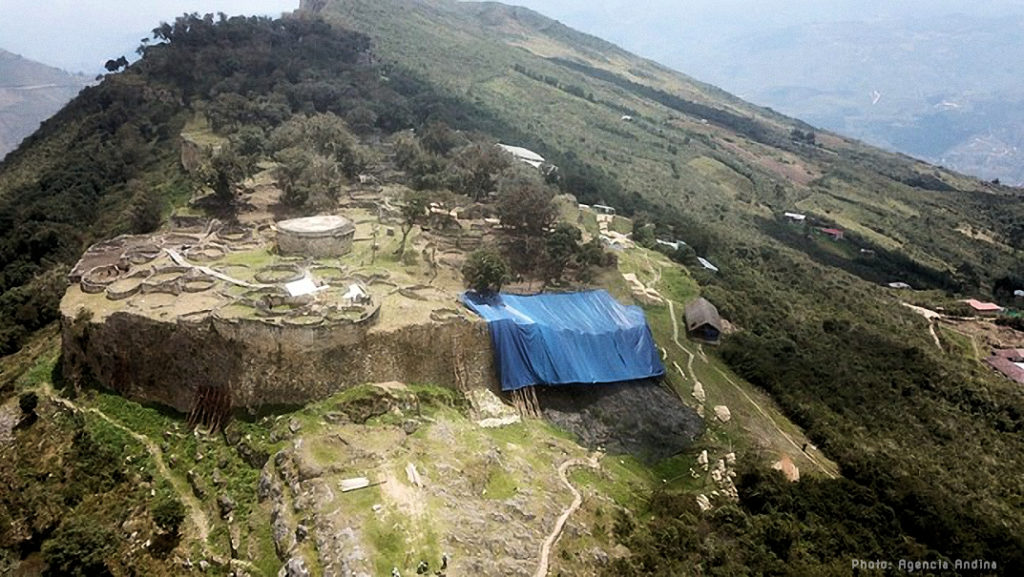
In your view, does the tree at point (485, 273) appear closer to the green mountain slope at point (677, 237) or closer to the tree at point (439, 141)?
the green mountain slope at point (677, 237)

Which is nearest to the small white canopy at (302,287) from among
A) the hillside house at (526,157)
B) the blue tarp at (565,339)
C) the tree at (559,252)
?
the blue tarp at (565,339)

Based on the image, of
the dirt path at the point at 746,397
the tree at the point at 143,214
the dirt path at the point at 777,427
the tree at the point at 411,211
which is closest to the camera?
the dirt path at the point at 777,427

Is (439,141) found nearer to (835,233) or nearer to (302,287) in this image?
(302,287)

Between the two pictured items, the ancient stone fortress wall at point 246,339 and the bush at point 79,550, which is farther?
the ancient stone fortress wall at point 246,339

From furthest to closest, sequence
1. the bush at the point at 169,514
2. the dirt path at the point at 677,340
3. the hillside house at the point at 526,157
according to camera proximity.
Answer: the hillside house at the point at 526,157
the dirt path at the point at 677,340
the bush at the point at 169,514

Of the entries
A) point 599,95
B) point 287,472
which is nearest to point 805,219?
point 599,95

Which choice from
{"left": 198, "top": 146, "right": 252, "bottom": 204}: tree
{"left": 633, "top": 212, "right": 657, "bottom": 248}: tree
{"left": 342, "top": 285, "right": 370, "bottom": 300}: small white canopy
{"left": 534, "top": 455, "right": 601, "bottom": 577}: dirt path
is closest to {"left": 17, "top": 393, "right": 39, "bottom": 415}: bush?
Answer: {"left": 342, "top": 285, "right": 370, "bottom": 300}: small white canopy

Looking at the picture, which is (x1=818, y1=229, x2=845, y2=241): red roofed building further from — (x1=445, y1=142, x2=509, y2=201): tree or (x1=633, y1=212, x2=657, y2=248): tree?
(x1=445, y1=142, x2=509, y2=201): tree

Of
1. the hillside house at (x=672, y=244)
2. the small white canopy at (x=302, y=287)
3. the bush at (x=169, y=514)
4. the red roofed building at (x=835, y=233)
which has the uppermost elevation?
the small white canopy at (x=302, y=287)
